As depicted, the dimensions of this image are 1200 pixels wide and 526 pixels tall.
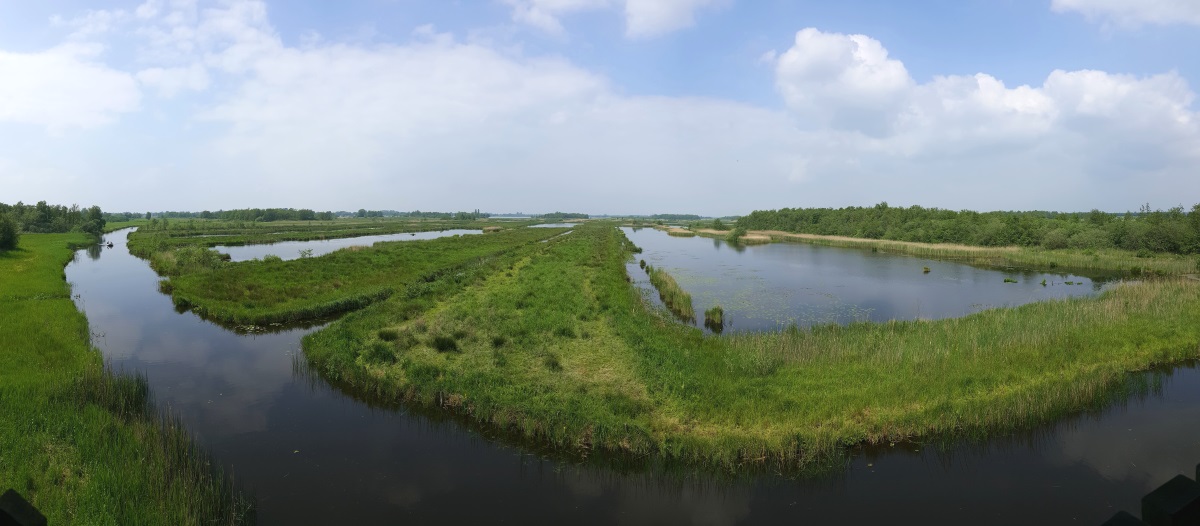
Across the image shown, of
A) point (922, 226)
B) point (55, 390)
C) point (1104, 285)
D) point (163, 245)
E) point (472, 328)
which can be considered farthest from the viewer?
point (922, 226)

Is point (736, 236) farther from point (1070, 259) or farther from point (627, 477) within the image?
point (627, 477)

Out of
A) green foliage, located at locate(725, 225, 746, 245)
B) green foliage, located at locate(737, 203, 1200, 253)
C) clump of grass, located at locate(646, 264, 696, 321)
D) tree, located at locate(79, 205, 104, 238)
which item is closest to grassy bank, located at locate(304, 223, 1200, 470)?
clump of grass, located at locate(646, 264, 696, 321)

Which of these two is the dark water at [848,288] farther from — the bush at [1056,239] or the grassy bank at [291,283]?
the bush at [1056,239]

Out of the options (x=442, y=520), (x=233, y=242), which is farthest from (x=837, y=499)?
(x=233, y=242)

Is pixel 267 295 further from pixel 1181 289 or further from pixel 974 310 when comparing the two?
pixel 1181 289

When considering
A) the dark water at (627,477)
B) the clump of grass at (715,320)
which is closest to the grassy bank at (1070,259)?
the clump of grass at (715,320)
